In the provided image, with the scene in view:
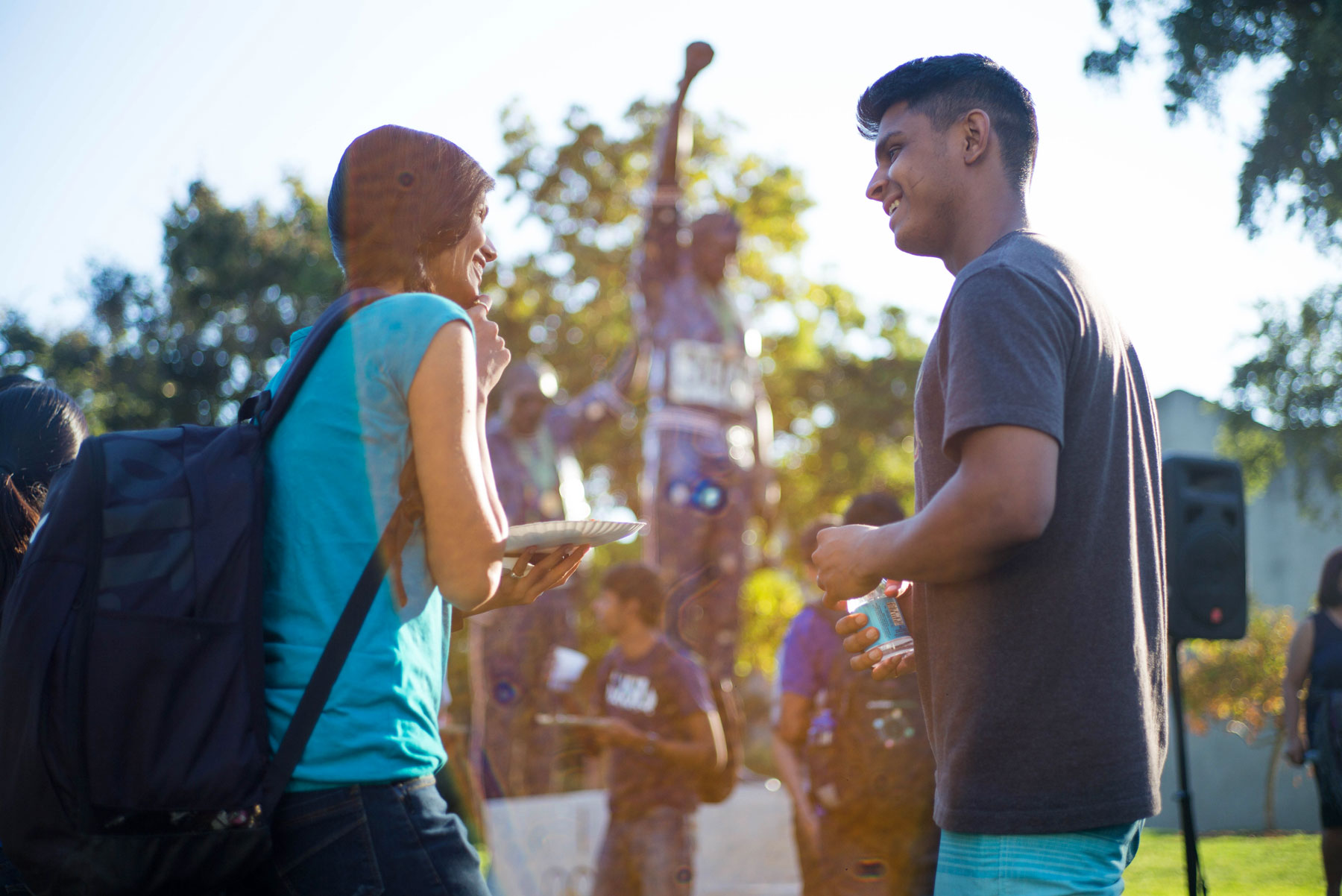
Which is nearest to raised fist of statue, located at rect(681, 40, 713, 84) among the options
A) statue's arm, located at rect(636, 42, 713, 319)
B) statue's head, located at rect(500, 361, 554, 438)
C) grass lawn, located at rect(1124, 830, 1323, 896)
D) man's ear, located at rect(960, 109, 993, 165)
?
statue's arm, located at rect(636, 42, 713, 319)

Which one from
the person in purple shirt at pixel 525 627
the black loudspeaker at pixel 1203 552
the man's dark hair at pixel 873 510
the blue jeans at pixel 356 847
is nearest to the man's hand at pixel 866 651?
the blue jeans at pixel 356 847

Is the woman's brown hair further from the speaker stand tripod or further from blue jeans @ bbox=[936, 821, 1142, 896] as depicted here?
the speaker stand tripod

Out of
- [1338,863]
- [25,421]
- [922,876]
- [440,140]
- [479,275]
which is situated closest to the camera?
[440,140]

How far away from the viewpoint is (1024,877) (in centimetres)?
146

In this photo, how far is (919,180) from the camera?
176 cm

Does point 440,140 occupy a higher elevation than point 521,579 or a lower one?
higher

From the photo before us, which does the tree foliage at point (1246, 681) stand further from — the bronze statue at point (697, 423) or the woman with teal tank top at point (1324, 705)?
the bronze statue at point (697, 423)

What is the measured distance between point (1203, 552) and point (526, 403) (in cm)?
409

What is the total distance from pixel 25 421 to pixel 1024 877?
77.0 inches

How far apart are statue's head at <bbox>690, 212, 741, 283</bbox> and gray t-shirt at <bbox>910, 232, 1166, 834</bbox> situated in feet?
17.1

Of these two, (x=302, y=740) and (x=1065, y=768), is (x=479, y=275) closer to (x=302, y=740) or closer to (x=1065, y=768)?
(x=302, y=740)

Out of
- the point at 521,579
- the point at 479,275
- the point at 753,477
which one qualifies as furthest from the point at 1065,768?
the point at 753,477

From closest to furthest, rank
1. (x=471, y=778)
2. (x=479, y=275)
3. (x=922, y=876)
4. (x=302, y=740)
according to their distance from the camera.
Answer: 1. (x=302, y=740)
2. (x=479, y=275)
3. (x=922, y=876)
4. (x=471, y=778)

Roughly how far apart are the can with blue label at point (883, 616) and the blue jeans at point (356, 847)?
706mm
